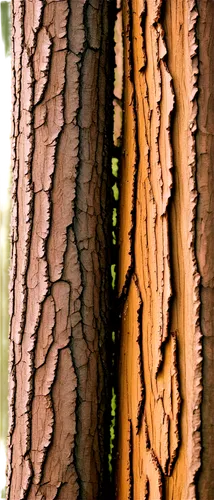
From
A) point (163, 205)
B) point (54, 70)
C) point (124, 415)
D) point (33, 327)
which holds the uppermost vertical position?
point (54, 70)

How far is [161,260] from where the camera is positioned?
77 cm

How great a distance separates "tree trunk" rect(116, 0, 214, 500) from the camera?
0.72 meters

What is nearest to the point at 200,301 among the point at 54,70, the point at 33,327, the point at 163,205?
the point at 163,205

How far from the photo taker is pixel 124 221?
2.81 feet

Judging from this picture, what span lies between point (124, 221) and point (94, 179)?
0.26 ft

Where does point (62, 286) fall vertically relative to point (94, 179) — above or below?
below

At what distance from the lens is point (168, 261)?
76cm

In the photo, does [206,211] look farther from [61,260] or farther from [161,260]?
[61,260]

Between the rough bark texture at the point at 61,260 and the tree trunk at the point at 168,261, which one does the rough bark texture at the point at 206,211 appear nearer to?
the tree trunk at the point at 168,261

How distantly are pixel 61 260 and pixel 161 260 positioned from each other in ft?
0.46

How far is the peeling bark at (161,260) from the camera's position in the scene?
729 mm

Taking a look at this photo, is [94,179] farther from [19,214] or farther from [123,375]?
[123,375]

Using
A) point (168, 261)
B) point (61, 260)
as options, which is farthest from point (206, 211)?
point (61, 260)

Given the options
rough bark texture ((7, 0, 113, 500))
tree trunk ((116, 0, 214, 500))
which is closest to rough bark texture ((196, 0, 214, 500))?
tree trunk ((116, 0, 214, 500))
